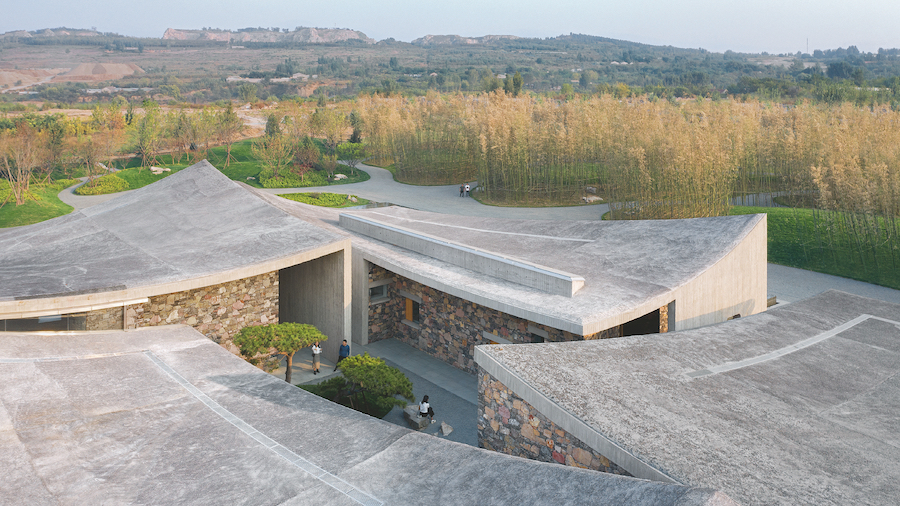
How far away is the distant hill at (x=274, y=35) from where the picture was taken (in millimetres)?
139875

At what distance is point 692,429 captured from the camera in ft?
17.2

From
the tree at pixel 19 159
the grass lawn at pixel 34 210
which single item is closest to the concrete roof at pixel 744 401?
the grass lawn at pixel 34 210

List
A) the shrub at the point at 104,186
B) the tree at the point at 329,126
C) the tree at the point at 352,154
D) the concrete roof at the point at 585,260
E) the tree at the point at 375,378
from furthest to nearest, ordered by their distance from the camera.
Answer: the tree at the point at 329,126 → the tree at the point at 352,154 → the shrub at the point at 104,186 → the concrete roof at the point at 585,260 → the tree at the point at 375,378

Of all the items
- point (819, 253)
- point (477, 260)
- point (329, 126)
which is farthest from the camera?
point (329, 126)

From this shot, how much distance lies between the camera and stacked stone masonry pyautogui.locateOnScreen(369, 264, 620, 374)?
8906mm

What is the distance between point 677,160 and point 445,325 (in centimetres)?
794

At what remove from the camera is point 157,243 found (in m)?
10.3

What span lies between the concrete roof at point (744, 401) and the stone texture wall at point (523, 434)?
178mm

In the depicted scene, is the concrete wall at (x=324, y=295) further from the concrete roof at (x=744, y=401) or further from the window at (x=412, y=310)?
the concrete roof at (x=744, y=401)

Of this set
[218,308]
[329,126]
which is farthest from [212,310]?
[329,126]

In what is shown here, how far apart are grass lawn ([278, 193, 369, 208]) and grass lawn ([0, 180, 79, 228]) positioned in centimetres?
711

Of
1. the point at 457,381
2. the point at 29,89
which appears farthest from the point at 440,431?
the point at 29,89

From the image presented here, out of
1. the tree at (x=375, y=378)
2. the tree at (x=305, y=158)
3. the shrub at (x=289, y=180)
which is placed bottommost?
the tree at (x=375, y=378)

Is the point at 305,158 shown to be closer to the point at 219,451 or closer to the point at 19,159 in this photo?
the point at 19,159
